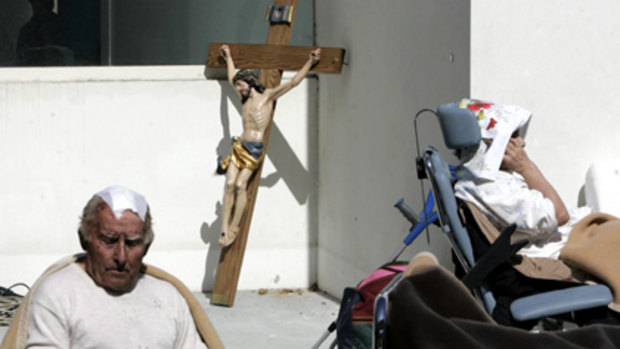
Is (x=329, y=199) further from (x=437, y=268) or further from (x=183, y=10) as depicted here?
(x=437, y=268)

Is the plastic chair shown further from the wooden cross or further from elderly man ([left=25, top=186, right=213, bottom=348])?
the wooden cross

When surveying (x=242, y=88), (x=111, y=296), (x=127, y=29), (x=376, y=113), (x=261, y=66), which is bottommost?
(x=111, y=296)

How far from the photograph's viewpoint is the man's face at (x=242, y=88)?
7037 millimetres

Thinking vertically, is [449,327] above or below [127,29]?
below

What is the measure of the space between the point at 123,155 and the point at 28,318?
483cm

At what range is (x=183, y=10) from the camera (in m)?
8.05

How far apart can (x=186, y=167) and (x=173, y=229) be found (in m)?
0.52

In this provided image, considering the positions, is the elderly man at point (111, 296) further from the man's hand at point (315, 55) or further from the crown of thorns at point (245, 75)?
the man's hand at point (315, 55)

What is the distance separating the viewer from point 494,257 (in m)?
3.61

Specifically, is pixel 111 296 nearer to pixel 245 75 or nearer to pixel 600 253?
pixel 600 253

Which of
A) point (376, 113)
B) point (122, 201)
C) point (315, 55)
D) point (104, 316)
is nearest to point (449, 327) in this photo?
point (104, 316)

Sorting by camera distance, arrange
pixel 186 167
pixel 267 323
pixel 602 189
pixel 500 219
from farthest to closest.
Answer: pixel 186 167, pixel 267 323, pixel 602 189, pixel 500 219

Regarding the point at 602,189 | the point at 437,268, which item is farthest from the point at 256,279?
the point at 437,268

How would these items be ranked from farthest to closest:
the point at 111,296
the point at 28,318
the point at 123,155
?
the point at 123,155 < the point at 111,296 < the point at 28,318
